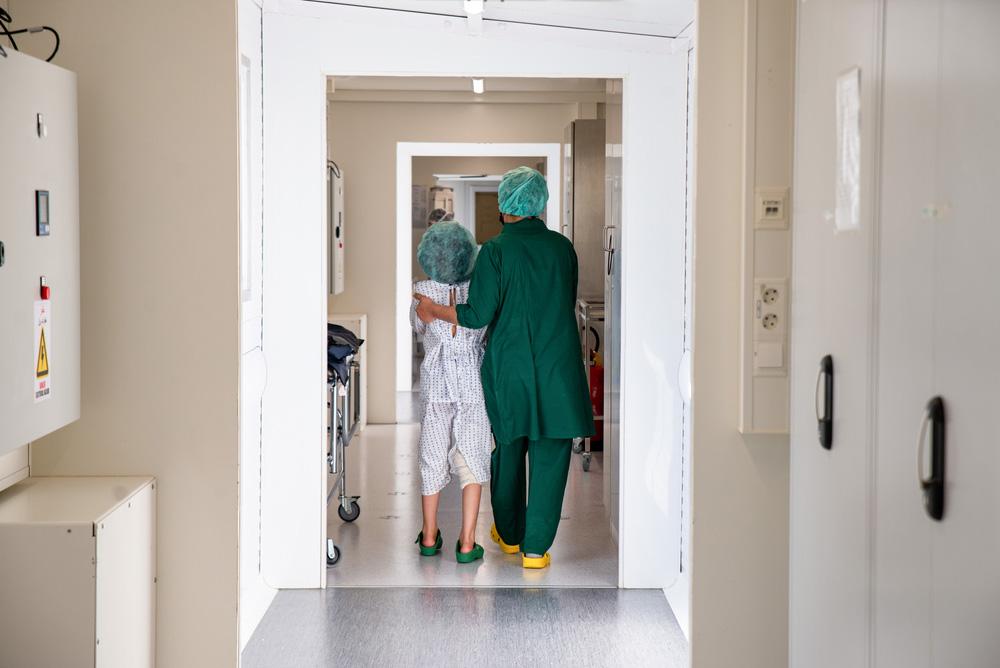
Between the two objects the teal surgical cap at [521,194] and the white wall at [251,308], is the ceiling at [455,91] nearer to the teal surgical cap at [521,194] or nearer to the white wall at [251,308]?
the teal surgical cap at [521,194]

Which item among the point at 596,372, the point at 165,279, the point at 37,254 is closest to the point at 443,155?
the point at 596,372

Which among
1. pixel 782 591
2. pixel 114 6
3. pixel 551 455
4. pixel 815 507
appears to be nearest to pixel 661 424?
pixel 551 455

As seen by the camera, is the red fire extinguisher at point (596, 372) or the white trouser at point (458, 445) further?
the red fire extinguisher at point (596, 372)

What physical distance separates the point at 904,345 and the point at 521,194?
2.98 m

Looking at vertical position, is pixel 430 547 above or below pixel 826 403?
below

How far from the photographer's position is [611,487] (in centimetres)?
515

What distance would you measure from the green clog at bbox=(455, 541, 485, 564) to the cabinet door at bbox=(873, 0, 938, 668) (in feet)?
9.61

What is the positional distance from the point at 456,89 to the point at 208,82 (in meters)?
5.15

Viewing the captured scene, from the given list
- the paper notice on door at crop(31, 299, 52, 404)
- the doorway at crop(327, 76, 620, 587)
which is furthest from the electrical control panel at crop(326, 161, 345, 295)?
the paper notice on door at crop(31, 299, 52, 404)

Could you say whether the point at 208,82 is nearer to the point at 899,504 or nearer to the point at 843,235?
the point at 843,235

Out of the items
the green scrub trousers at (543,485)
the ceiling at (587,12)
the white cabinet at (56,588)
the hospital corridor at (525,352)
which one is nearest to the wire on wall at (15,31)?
the hospital corridor at (525,352)

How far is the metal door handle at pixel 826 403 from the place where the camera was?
2359mm

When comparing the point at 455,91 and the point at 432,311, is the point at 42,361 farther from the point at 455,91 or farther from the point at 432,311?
the point at 455,91

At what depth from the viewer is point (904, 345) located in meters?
1.94
